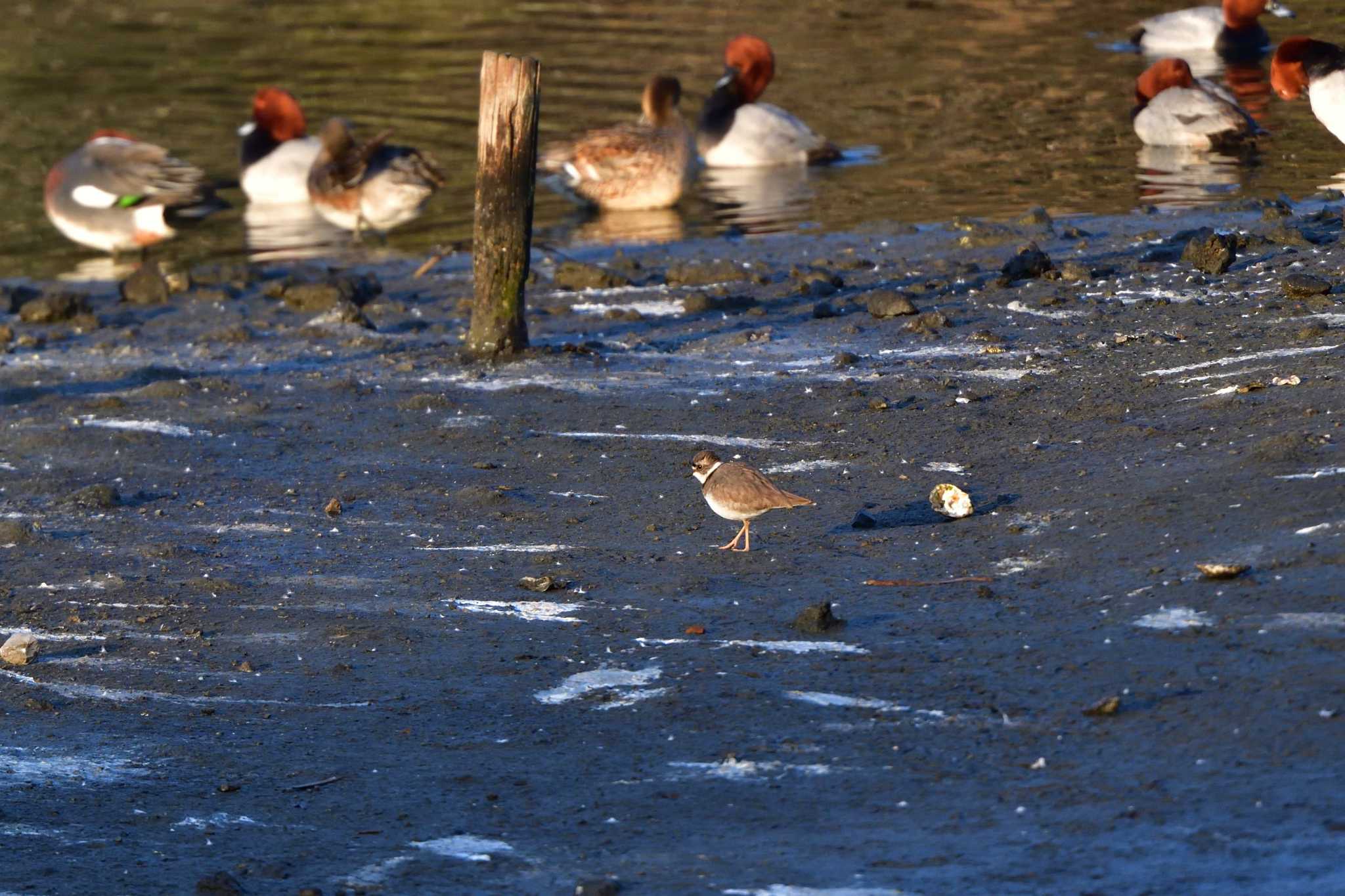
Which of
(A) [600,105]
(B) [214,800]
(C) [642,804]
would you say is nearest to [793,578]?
(C) [642,804]

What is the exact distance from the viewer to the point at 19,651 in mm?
7109

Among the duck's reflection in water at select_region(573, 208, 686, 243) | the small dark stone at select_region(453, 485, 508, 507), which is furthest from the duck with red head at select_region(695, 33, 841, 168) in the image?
the small dark stone at select_region(453, 485, 508, 507)

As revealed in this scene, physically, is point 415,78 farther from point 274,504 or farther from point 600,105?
point 274,504

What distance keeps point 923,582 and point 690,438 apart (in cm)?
276

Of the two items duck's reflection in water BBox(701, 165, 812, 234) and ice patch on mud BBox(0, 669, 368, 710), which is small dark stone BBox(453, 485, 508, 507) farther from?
duck's reflection in water BBox(701, 165, 812, 234)

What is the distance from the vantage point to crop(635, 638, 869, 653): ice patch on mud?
643 centimetres

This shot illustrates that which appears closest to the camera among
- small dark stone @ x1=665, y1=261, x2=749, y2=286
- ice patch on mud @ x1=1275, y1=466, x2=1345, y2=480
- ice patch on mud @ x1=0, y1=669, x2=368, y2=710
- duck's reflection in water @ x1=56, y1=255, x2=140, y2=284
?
ice patch on mud @ x1=0, y1=669, x2=368, y2=710

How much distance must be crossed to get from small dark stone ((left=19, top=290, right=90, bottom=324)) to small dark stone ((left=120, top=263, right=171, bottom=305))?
20.2 inches

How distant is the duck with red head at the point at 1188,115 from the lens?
59.0 feet

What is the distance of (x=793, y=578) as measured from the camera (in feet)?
24.1

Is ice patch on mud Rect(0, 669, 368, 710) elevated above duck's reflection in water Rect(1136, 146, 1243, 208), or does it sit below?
below

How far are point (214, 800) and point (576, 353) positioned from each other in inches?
239

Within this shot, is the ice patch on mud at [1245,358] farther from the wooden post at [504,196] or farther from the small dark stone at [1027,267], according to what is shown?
the wooden post at [504,196]

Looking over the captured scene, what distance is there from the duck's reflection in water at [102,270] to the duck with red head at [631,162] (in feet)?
13.4
